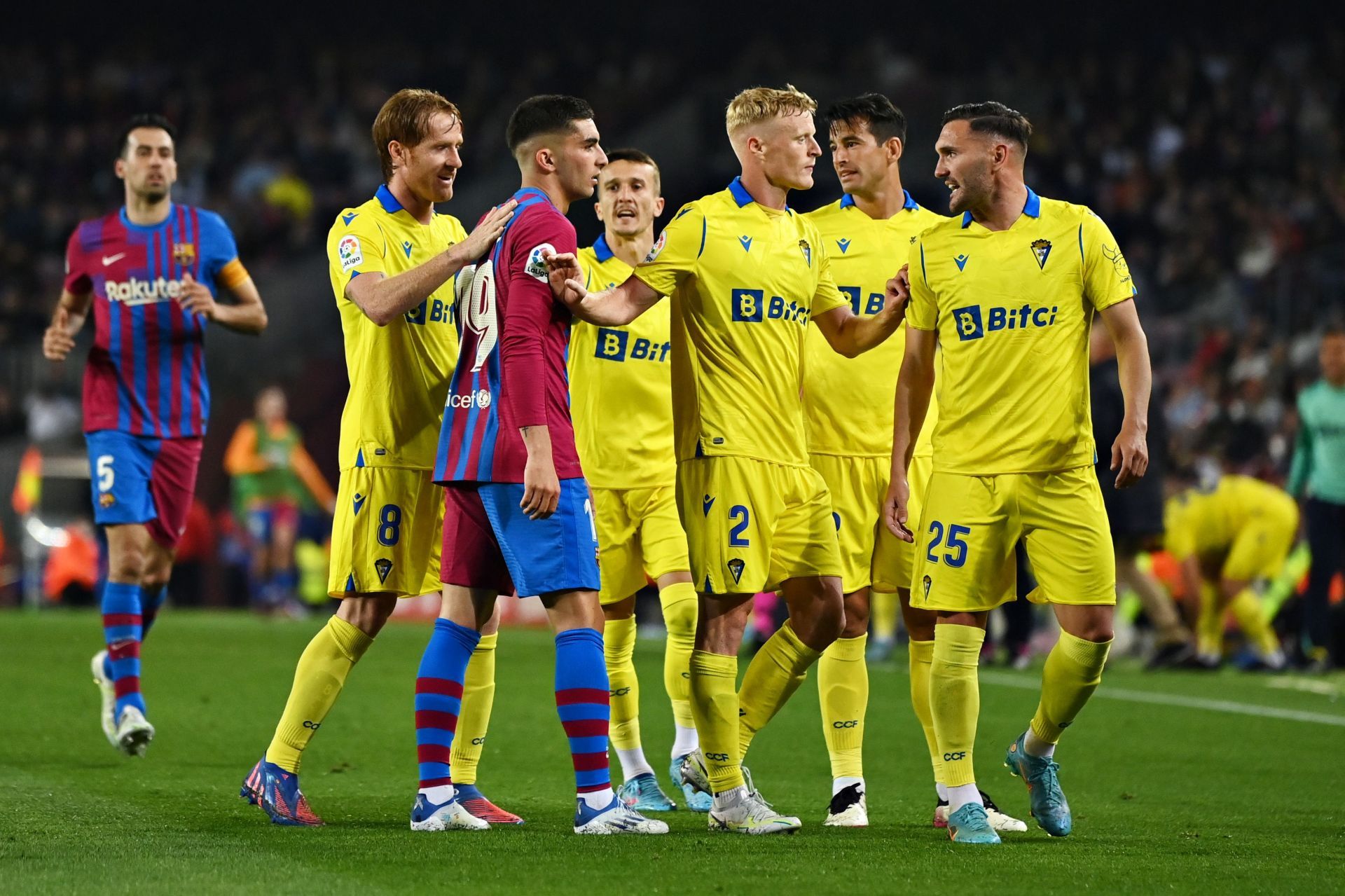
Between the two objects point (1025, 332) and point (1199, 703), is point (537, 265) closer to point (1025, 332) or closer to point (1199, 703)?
point (1025, 332)

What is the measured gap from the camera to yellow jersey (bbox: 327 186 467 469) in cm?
627

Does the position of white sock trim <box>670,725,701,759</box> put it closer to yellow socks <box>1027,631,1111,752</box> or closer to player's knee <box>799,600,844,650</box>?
player's knee <box>799,600,844,650</box>

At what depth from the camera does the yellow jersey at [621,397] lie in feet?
24.7

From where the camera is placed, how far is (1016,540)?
6.01m

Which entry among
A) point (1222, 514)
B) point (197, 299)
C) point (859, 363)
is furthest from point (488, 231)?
point (1222, 514)

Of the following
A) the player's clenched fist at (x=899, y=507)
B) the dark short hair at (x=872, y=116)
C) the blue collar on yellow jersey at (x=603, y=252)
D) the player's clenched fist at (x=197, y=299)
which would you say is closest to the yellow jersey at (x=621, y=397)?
the blue collar on yellow jersey at (x=603, y=252)

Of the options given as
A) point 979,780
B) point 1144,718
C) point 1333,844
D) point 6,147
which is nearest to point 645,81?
point 6,147

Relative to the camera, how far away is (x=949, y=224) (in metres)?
6.18

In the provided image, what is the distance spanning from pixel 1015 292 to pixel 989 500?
Result: 2.28 feet

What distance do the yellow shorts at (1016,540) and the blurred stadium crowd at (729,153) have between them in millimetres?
11806

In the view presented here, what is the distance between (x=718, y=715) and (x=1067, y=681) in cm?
117

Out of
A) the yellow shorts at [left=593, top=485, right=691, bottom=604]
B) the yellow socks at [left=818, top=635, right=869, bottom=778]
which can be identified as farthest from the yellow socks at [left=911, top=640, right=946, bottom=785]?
the yellow shorts at [left=593, top=485, right=691, bottom=604]

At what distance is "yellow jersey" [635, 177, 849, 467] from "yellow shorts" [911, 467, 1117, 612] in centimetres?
58

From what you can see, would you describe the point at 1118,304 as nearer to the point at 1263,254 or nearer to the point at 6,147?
the point at 1263,254
